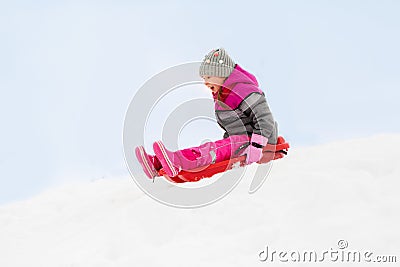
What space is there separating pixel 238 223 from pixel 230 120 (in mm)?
1252

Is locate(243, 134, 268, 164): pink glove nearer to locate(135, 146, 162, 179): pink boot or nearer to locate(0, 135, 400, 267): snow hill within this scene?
locate(0, 135, 400, 267): snow hill

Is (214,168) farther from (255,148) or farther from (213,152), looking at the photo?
(255,148)

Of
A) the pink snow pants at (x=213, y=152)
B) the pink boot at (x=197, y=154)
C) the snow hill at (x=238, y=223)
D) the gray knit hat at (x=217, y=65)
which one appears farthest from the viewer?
the gray knit hat at (x=217, y=65)

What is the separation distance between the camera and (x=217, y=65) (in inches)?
158

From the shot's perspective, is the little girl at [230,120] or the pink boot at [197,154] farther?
the little girl at [230,120]

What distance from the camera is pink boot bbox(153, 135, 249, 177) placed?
360 cm

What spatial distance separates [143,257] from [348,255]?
1.08 meters

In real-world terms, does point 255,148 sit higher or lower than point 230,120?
lower

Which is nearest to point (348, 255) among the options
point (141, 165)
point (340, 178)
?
point (340, 178)

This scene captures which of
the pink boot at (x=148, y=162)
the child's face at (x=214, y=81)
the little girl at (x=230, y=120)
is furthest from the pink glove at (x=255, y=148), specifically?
the pink boot at (x=148, y=162)

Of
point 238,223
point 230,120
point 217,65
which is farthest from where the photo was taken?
point 230,120

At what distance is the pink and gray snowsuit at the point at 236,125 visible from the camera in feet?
12.5

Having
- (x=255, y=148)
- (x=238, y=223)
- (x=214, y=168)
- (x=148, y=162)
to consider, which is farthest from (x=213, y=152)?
(x=238, y=223)

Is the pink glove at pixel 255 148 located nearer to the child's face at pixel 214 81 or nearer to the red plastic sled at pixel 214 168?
the red plastic sled at pixel 214 168
